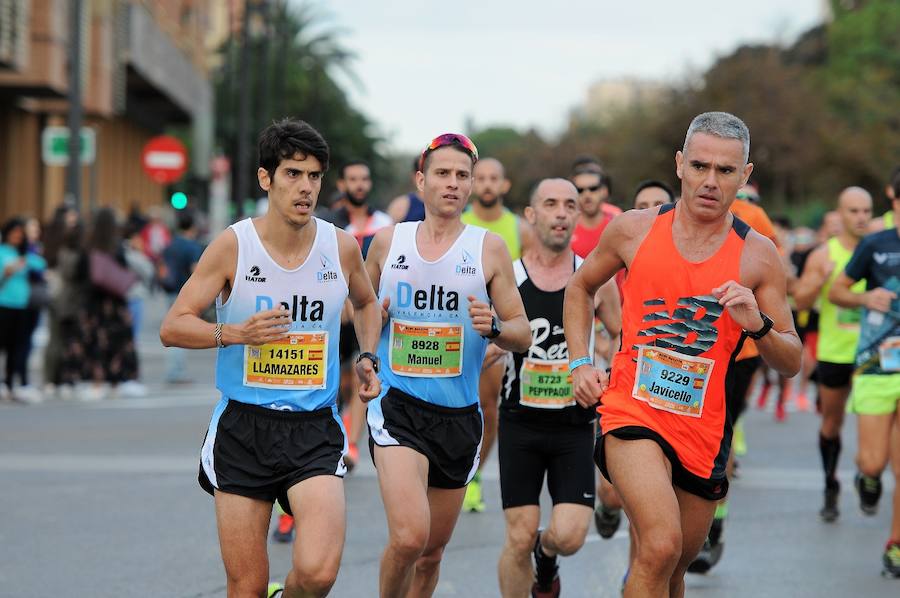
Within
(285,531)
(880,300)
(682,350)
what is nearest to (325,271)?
(682,350)

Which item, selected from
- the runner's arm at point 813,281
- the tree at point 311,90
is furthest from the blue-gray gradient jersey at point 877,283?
the tree at point 311,90

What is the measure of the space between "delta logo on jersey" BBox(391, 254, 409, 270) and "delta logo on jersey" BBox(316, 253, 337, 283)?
0.94m

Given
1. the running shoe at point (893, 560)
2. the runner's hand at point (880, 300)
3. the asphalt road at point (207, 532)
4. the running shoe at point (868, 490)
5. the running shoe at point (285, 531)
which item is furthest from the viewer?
the running shoe at point (868, 490)

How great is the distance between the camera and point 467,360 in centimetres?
683

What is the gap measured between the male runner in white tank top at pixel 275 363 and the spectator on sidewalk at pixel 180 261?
13315mm

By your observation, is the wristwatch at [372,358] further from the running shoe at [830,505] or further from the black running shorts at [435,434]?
the running shoe at [830,505]

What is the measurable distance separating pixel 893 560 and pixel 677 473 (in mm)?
3240

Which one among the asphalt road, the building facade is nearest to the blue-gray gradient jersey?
the asphalt road

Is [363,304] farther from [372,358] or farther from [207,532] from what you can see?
[207,532]

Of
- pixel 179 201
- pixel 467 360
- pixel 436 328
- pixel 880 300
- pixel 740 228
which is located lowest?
pixel 467 360

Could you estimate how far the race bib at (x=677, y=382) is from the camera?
226 inches

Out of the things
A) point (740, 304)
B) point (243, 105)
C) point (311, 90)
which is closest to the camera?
point (740, 304)

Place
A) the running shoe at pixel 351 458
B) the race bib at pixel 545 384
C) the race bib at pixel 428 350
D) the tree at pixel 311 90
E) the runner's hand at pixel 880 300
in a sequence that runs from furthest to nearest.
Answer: the tree at pixel 311 90 → the running shoe at pixel 351 458 → the runner's hand at pixel 880 300 → the race bib at pixel 545 384 → the race bib at pixel 428 350

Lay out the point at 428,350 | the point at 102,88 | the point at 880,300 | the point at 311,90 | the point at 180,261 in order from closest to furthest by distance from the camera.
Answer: the point at 428,350, the point at 880,300, the point at 180,261, the point at 102,88, the point at 311,90
